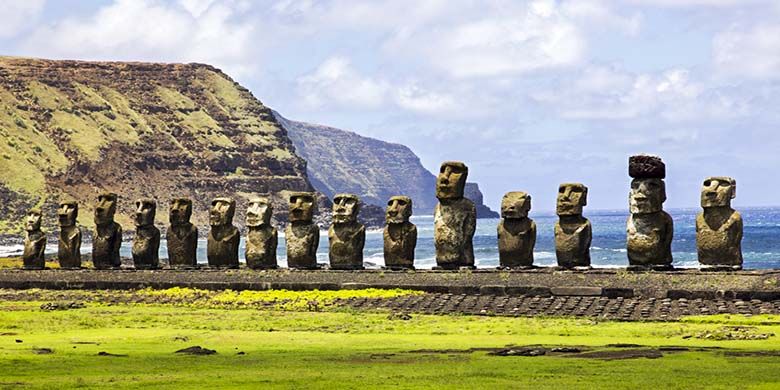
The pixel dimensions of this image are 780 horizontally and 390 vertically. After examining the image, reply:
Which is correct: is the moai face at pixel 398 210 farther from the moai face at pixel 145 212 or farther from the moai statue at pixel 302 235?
the moai face at pixel 145 212

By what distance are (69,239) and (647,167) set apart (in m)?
17.0

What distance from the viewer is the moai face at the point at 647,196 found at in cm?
3303

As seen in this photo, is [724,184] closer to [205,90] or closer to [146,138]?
[146,138]

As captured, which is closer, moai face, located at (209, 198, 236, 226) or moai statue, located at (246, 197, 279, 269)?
moai statue, located at (246, 197, 279, 269)

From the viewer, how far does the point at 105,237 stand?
4150 centimetres

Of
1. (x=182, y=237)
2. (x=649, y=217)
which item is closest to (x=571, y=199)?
(x=649, y=217)

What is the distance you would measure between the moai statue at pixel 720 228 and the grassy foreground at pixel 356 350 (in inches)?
270

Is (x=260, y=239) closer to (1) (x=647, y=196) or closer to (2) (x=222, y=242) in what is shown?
(2) (x=222, y=242)

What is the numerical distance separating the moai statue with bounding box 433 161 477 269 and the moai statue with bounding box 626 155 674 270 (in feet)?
14.4

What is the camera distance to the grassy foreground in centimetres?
1744

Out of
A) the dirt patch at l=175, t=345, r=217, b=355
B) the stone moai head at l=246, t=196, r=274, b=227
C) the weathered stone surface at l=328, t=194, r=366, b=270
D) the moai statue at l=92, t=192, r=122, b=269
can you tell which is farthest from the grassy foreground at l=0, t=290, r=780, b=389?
the moai statue at l=92, t=192, r=122, b=269

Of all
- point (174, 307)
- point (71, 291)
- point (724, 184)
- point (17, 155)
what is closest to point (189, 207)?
point (71, 291)

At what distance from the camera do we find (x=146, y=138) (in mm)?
169375

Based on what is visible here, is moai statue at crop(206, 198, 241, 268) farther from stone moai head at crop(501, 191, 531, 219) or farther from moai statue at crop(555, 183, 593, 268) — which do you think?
moai statue at crop(555, 183, 593, 268)
